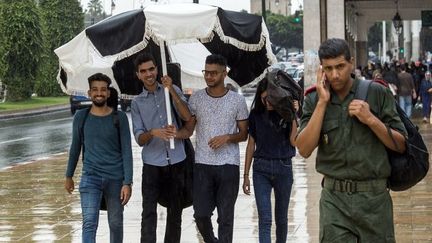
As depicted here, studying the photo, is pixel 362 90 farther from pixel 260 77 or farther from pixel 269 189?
pixel 260 77

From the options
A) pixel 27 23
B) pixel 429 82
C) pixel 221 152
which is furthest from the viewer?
pixel 27 23

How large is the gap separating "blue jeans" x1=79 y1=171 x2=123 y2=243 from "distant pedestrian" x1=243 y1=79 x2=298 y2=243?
123 cm

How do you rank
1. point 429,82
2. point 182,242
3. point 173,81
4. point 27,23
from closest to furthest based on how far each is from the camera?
point 173,81 < point 182,242 < point 429,82 < point 27,23

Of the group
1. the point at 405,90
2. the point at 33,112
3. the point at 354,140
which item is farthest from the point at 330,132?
the point at 33,112

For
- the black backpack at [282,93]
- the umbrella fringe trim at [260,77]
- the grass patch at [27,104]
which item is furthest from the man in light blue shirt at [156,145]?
the grass patch at [27,104]

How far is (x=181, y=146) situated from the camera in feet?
32.0

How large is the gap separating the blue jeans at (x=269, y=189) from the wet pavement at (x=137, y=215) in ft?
4.89

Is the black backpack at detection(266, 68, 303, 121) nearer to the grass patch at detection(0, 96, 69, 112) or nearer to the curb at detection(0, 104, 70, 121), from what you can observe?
the curb at detection(0, 104, 70, 121)

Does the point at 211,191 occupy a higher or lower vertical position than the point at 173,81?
lower

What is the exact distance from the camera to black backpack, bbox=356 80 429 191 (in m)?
6.48

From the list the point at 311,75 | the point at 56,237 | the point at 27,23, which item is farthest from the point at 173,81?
the point at 27,23

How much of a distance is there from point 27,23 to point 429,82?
2706 cm

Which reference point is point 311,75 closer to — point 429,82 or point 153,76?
point 429,82

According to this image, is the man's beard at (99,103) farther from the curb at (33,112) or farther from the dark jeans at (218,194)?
the curb at (33,112)
